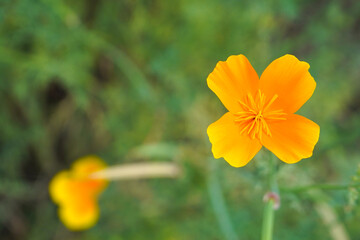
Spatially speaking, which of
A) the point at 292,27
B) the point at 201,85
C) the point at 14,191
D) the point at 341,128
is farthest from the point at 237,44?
the point at 14,191

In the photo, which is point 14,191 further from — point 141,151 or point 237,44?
point 237,44

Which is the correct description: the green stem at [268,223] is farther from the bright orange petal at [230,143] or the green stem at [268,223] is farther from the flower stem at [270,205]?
the bright orange petal at [230,143]

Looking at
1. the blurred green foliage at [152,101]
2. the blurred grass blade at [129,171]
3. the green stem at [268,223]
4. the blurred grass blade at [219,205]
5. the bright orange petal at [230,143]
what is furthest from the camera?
the blurred green foliage at [152,101]

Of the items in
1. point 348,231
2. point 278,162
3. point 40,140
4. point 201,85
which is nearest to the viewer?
point 278,162

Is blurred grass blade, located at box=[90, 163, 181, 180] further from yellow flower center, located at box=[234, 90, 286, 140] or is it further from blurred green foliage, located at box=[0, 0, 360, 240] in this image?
yellow flower center, located at box=[234, 90, 286, 140]

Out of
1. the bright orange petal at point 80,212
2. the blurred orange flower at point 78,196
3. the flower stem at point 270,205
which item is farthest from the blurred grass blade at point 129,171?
the flower stem at point 270,205

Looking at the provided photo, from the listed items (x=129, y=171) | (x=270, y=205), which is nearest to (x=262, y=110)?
(x=270, y=205)

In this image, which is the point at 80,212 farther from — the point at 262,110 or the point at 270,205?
the point at 262,110

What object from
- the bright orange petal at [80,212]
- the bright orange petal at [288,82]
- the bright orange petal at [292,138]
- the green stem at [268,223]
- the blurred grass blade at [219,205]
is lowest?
the green stem at [268,223]
